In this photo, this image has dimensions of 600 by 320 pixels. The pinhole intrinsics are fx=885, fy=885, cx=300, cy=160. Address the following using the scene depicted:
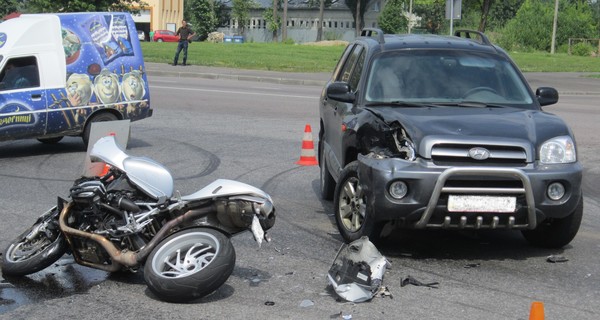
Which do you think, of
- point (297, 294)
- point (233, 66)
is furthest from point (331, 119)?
point (233, 66)

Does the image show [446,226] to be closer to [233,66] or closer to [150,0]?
[233,66]

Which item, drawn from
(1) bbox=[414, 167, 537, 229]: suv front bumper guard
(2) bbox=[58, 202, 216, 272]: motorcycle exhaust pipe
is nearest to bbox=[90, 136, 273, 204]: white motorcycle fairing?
(2) bbox=[58, 202, 216, 272]: motorcycle exhaust pipe

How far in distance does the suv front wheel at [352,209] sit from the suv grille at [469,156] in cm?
72

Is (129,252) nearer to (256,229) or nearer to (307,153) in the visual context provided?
(256,229)

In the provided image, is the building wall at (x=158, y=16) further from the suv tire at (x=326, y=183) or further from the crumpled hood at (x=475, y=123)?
the crumpled hood at (x=475, y=123)

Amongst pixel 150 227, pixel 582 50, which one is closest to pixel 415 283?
pixel 150 227

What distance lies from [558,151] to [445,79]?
152 centimetres

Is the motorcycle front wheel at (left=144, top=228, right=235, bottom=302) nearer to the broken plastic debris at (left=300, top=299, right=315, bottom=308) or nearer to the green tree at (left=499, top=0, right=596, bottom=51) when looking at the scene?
the broken plastic debris at (left=300, top=299, right=315, bottom=308)

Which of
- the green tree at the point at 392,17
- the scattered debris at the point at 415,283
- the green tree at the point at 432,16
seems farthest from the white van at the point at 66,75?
the green tree at the point at 432,16

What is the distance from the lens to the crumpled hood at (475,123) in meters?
6.73

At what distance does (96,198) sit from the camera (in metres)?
6.10

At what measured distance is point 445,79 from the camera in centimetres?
802

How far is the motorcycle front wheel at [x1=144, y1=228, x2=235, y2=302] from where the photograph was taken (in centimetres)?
563

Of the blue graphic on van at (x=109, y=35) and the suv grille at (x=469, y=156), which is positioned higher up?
the blue graphic on van at (x=109, y=35)
